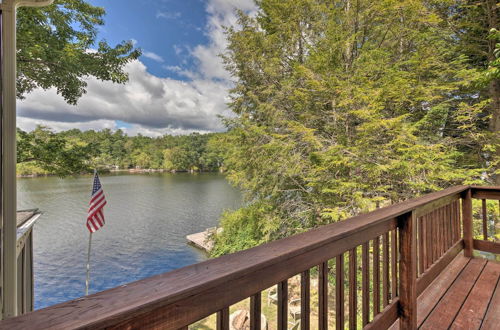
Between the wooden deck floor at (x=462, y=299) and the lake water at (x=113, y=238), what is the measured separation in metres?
8.68

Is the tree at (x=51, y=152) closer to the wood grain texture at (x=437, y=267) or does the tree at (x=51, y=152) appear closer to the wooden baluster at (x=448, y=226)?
the wood grain texture at (x=437, y=267)

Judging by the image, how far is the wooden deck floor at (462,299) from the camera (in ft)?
5.82

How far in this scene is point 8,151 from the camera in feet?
5.73

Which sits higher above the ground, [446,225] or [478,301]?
[446,225]

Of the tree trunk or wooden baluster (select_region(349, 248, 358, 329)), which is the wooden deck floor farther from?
the tree trunk

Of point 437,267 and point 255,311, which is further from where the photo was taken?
point 437,267

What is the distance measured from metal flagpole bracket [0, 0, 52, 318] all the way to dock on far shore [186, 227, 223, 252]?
32.6 feet

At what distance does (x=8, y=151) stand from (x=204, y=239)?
1159cm

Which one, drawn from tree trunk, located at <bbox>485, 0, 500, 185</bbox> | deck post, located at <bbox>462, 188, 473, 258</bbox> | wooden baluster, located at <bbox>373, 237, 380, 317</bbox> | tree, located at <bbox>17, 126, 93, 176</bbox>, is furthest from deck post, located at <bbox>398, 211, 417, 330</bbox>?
tree, located at <bbox>17, 126, 93, 176</bbox>

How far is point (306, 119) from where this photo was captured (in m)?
7.38

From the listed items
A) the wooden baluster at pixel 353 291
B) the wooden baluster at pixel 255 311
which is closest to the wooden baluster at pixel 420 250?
the wooden baluster at pixel 353 291

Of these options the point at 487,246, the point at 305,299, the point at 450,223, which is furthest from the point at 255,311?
the point at 487,246

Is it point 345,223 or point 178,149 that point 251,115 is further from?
point 178,149

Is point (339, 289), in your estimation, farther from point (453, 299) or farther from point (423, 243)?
point (453, 299)
